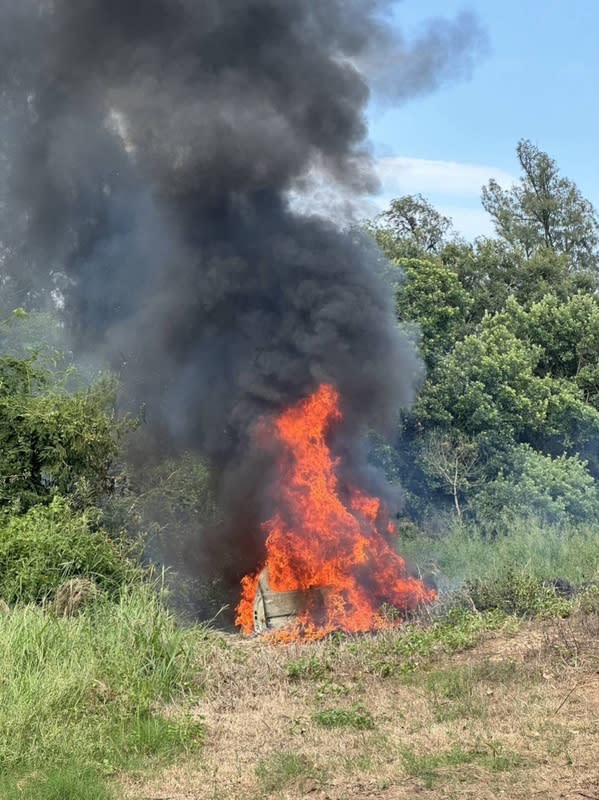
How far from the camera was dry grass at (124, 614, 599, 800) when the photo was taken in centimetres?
571

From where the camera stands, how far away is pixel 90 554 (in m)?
11.2

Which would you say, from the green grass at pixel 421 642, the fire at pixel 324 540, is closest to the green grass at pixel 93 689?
the green grass at pixel 421 642

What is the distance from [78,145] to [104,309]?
3432 millimetres

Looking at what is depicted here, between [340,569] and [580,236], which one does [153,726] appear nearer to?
[340,569]

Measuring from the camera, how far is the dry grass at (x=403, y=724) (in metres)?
5.71

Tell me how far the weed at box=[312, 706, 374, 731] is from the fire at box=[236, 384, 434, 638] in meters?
5.82

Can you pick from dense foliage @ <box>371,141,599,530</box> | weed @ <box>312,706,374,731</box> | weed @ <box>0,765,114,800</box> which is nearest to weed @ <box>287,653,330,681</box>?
weed @ <box>312,706,374,731</box>

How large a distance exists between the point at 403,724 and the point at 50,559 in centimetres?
559

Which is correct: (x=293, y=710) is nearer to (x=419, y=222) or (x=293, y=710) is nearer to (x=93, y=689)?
(x=93, y=689)

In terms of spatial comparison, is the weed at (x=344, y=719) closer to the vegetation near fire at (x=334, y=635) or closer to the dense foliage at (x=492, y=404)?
the vegetation near fire at (x=334, y=635)

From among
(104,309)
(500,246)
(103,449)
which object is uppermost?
(500,246)

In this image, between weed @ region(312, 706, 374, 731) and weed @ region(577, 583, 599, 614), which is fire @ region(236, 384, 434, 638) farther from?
weed @ region(312, 706, 374, 731)

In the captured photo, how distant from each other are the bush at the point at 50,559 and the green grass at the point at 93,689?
155cm

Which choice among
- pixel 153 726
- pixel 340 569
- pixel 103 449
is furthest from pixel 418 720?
pixel 103 449
